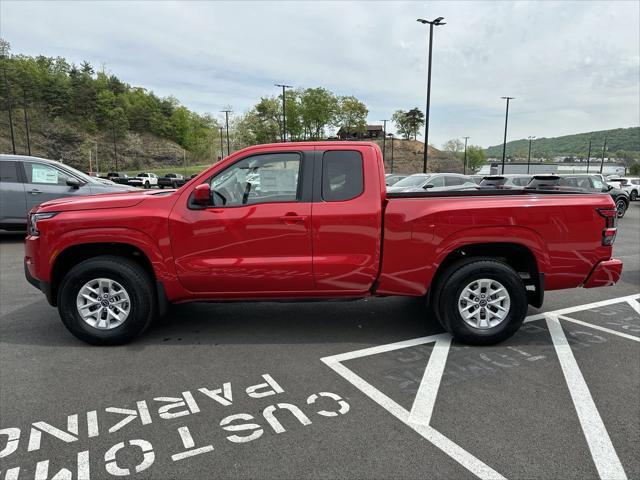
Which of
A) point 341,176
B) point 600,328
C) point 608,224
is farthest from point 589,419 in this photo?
point 341,176

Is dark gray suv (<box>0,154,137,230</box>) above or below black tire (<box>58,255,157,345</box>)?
above

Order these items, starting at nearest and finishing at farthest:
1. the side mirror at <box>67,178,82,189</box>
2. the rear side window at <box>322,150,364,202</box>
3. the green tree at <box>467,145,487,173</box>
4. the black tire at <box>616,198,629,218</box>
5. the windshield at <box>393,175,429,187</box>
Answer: the rear side window at <box>322,150,364,202</box> → the side mirror at <box>67,178,82,189</box> → the windshield at <box>393,175,429,187</box> → the black tire at <box>616,198,629,218</box> → the green tree at <box>467,145,487,173</box>

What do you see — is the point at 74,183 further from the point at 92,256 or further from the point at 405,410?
the point at 405,410

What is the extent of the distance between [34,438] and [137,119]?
397ft

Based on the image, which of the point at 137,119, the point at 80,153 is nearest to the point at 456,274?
the point at 80,153

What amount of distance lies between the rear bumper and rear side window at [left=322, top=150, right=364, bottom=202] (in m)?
2.34

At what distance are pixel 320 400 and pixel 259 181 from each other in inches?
80.3

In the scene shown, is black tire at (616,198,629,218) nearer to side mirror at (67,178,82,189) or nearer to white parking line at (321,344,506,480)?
white parking line at (321,344,506,480)

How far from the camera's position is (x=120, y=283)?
4.08 meters

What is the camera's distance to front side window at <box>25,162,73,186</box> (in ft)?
31.5

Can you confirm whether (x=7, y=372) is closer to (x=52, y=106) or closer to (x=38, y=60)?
(x=52, y=106)

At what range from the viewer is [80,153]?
291 feet

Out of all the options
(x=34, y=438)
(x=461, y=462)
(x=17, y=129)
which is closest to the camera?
(x=461, y=462)

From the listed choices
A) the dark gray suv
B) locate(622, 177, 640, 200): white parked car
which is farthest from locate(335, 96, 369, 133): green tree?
the dark gray suv
